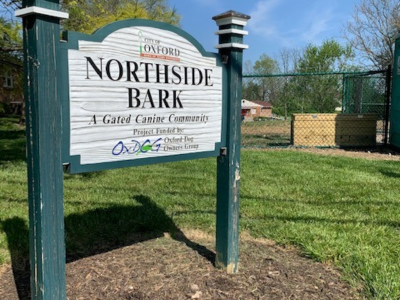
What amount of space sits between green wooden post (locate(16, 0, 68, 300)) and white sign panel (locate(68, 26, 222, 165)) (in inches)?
5.1

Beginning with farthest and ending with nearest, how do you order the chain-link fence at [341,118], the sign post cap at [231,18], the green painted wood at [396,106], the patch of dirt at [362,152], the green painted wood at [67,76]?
1. the chain-link fence at [341,118]
2. the green painted wood at [396,106]
3. the patch of dirt at [362,152]
4. the sign post cap at [231,18]
5. the green painted wood at [67,76]

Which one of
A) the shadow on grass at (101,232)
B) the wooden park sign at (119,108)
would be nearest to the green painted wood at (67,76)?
the wooden park sign at (119,108)

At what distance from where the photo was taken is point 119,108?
7.23 feet

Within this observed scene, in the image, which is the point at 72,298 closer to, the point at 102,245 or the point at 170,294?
the point at 170,294

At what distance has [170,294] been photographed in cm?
255

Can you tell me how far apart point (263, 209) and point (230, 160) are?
168 cm

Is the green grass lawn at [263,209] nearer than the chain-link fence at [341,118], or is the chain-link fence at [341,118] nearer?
the green grass lawn at [263,209]

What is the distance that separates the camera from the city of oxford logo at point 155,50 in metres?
2.29

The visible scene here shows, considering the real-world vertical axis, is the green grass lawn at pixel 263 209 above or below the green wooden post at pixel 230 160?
below

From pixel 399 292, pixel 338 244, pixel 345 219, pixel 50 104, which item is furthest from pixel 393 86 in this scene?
pixel 50 104

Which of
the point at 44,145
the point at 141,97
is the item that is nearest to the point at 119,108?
the point at 141,97

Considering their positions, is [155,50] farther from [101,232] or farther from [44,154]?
[101,232]

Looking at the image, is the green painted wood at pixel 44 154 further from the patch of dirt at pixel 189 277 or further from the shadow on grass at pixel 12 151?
the shadow on grass at pixel 12 151

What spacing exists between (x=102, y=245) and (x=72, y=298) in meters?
0.93
